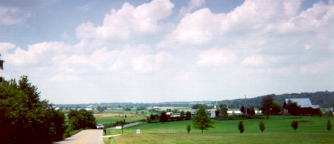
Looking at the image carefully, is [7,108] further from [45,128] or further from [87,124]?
[87,124]

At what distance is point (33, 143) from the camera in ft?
105

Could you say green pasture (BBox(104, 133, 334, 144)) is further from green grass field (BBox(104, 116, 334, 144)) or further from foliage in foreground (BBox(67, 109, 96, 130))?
foliage in foreground (BBox(67, 109, 96, 130))

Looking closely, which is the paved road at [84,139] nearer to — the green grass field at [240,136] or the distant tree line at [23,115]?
the green grass field at [240,136]

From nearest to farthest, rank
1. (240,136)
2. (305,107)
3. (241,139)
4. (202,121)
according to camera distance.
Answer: (241,139) → (240,136) → (202,121) → (305,107)

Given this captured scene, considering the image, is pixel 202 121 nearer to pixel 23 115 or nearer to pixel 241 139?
pixel 241 139

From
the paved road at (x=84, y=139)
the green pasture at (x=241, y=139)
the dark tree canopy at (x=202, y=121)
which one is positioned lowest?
the paved road at (x=84, y=139)

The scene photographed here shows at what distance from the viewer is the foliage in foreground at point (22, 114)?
24.2 m

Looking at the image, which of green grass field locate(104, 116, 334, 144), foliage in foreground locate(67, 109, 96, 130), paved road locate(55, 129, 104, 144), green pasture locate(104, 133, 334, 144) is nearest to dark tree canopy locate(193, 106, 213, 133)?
green grass field locate(104, 116, 334, 144)

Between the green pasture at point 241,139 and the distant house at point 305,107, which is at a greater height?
the distant house at point 305,107

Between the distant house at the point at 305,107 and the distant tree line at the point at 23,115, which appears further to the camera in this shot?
the distant house at the point at 305,107

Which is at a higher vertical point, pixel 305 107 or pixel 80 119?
pixel 305 107

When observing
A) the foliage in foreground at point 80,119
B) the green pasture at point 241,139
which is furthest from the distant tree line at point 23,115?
the foliage in foreground at point 80,119

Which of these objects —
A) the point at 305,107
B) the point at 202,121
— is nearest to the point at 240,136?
the point at 202,121

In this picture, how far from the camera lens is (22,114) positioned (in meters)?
26.9
